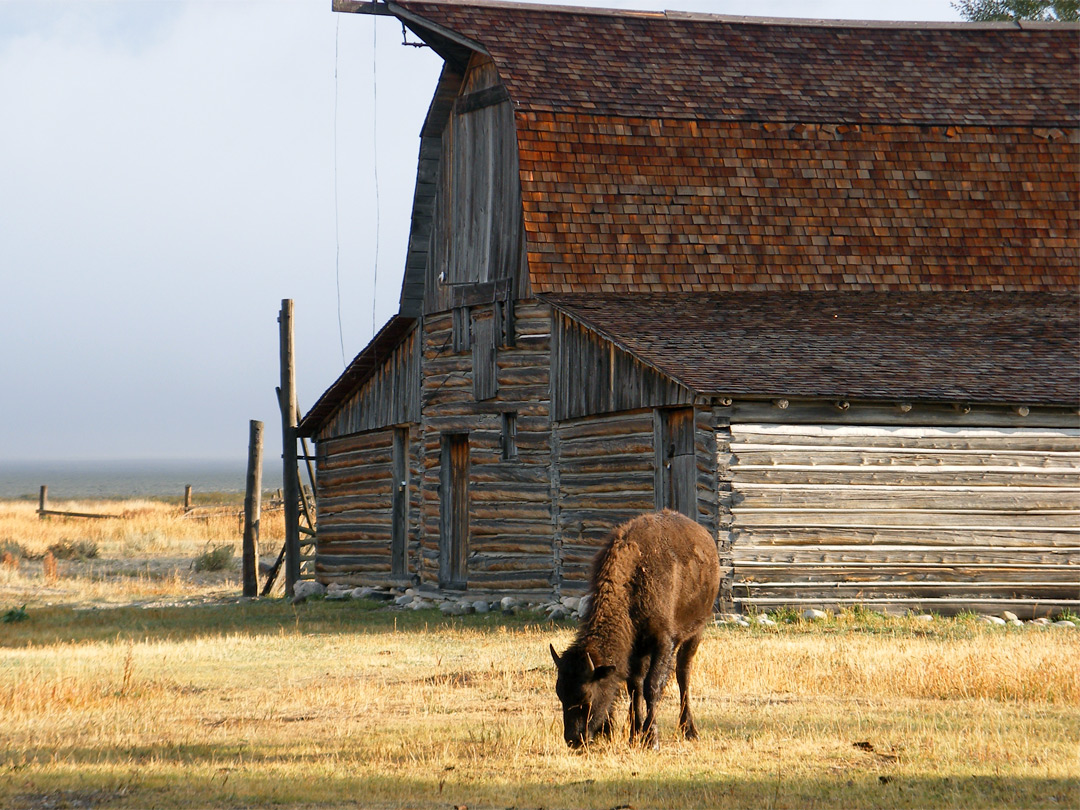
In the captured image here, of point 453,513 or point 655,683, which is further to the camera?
point 453,513

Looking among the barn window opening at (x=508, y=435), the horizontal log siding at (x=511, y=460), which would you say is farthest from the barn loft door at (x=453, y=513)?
the barn window opening at (x=508, y=435)

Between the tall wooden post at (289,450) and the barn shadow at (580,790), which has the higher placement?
the tall wooden post at (289,450)

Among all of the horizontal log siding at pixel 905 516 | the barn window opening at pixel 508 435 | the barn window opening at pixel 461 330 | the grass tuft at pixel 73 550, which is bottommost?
the grass tuft at pixel 73 550

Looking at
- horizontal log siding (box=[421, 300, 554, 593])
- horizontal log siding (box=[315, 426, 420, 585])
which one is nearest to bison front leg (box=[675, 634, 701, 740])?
horizontal log siding (box=[421, 300, 554, 593])

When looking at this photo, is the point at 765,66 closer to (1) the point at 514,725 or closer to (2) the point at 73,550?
(1) the point at 514,725

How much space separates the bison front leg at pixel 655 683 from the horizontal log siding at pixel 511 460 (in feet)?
35.6

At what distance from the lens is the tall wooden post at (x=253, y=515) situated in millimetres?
26641

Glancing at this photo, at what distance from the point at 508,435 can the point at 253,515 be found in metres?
8.05

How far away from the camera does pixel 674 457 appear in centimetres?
1791

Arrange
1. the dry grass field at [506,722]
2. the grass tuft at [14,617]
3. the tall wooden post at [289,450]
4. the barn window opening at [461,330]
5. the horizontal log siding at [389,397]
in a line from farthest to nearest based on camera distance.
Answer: the tall wooden post at [289,450] → the horizontal log siding at [389,397] → the barn window opening at [461,330] → the grass tuft at [14,617] → the dry grass field at [506,722]

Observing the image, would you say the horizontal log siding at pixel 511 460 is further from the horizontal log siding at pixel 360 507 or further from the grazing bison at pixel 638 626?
the grazing bison at pixel 638 626

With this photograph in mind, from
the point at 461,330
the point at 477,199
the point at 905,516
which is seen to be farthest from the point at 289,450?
the point at 905,516

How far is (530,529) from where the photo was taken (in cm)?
2089

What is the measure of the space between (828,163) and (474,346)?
262 inches
